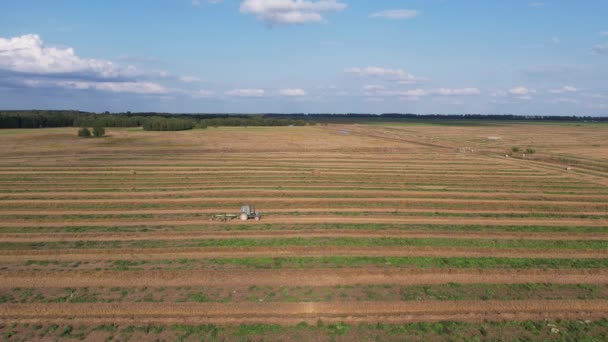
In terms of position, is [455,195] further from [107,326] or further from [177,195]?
[107,326]

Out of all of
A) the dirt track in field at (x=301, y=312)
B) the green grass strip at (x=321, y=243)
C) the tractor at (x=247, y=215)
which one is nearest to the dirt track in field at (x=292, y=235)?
the green grass strip at (x=321, y=243)

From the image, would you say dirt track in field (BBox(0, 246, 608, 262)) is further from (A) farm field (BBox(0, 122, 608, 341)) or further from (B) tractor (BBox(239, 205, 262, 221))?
(B) tractor (BBox(239, 205, 262, 221))

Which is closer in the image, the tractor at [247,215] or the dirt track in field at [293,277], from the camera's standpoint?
the dirt track in field at [293,277]

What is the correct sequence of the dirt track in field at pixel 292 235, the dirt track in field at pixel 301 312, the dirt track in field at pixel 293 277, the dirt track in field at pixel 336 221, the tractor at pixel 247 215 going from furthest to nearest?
the tractor at pixel 247 215 < the dirt track in field at pixel 336 221 < the dirt track in field at pixel 292 235 < the dirt track in field at pixel 293 277 < the dirt track in field at pixel 301 312

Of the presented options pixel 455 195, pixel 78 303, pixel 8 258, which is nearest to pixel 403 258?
pixel 78 303

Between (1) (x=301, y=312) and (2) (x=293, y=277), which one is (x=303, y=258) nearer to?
(2) (x=293, y=277)

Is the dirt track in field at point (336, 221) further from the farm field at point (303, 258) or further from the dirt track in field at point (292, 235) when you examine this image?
the dirt track in field at point (292, 235)
